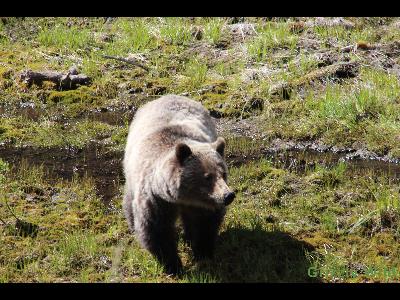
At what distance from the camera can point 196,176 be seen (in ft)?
20.9

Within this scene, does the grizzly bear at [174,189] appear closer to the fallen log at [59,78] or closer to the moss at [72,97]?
the moss at [72,97]

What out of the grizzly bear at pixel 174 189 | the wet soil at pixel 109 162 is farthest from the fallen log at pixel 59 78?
the grizzly bear at pixel 174 189

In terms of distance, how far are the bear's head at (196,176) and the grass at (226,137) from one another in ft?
2.54

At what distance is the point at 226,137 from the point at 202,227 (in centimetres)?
350

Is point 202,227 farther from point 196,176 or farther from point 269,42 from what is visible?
point 269,42

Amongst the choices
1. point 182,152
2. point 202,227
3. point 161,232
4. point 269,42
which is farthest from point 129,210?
point 269,42

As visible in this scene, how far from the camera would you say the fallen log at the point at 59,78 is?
12.0 meters

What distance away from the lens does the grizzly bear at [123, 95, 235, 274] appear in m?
6.38

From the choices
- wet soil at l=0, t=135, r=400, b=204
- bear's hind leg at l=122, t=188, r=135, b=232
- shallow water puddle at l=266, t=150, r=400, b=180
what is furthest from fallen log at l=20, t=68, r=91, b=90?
bear's hind leg at l=122, t=188, r=135, b=232

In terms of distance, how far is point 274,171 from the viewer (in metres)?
8.73

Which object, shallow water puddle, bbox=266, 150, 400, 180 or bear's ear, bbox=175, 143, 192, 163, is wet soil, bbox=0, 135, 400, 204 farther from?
bear's ear, bbox=175, 143, 192, 163
